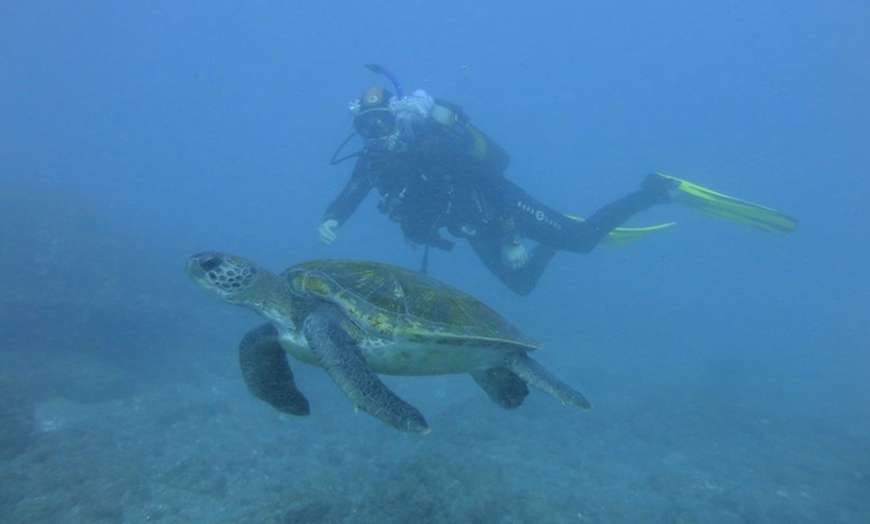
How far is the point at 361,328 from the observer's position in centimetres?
435

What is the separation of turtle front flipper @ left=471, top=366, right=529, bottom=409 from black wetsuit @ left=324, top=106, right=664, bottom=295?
445 centimetres

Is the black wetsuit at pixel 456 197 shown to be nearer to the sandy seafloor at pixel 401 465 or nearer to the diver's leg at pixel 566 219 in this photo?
the diver's leg at pixel 566 219

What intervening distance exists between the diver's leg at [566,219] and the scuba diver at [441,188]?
0.03 metres

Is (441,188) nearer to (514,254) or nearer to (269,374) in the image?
(514,254)

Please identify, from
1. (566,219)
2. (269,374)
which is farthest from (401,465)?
(566,219)

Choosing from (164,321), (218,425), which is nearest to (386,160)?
(218,425)

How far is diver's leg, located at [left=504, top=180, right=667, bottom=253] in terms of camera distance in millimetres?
10876

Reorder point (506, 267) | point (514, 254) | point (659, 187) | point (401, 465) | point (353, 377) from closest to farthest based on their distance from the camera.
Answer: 1. point (353, 377)
2. point (401, 465)
3. point (514, 254)
4. point (506, 267)
5. point (659, 187)

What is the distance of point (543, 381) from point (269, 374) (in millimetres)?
2899

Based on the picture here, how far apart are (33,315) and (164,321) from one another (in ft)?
10.3

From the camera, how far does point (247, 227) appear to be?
4684 centimetres

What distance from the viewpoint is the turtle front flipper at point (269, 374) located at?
15.6 feet

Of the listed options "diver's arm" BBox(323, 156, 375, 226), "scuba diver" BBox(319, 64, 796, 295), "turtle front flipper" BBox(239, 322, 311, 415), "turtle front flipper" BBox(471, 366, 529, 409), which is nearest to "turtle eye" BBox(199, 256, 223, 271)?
"turtle front flipper" BBox(239, 322, 311, 415)

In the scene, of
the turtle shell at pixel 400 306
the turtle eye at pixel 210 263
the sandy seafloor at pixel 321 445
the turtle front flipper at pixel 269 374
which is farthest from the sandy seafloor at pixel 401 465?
the turtle eye at pixel 210 263
